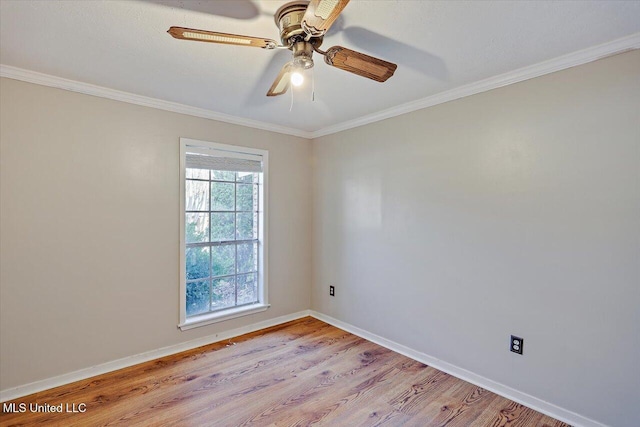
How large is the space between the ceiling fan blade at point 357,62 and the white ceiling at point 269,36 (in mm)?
235

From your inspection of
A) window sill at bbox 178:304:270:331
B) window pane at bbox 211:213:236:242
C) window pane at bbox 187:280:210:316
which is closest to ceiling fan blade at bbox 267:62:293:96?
window pane at bbox 211:213:236:242

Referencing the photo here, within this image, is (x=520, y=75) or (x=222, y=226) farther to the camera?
(x=222, y=226)

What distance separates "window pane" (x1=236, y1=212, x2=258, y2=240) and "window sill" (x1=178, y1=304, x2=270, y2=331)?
0.76 metres

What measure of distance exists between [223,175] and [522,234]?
2.72 m

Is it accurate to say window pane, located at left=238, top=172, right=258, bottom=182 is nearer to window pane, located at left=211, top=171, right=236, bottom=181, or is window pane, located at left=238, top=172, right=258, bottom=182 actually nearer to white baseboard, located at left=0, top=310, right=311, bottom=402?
window pane, located at left=211, top=171, right=236, bottom=181

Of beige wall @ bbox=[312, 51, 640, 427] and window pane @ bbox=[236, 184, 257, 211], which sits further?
window pane @ bbox=[236, 184, 257, 211]

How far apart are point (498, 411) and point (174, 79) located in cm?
326

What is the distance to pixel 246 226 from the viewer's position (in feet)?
11.6

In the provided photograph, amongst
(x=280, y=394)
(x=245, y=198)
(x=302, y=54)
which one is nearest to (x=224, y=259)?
(x=245, y=198)

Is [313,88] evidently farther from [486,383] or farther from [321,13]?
[486,383]

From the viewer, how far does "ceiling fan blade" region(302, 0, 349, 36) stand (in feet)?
3.87

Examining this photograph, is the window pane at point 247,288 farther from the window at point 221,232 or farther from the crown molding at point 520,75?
the crown molding at point 520,75

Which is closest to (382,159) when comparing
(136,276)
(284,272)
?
Result: (284,272)

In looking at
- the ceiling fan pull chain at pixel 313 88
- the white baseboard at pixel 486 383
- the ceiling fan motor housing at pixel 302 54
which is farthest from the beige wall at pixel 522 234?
the ceiling fan motor housing at pixel 302 54
